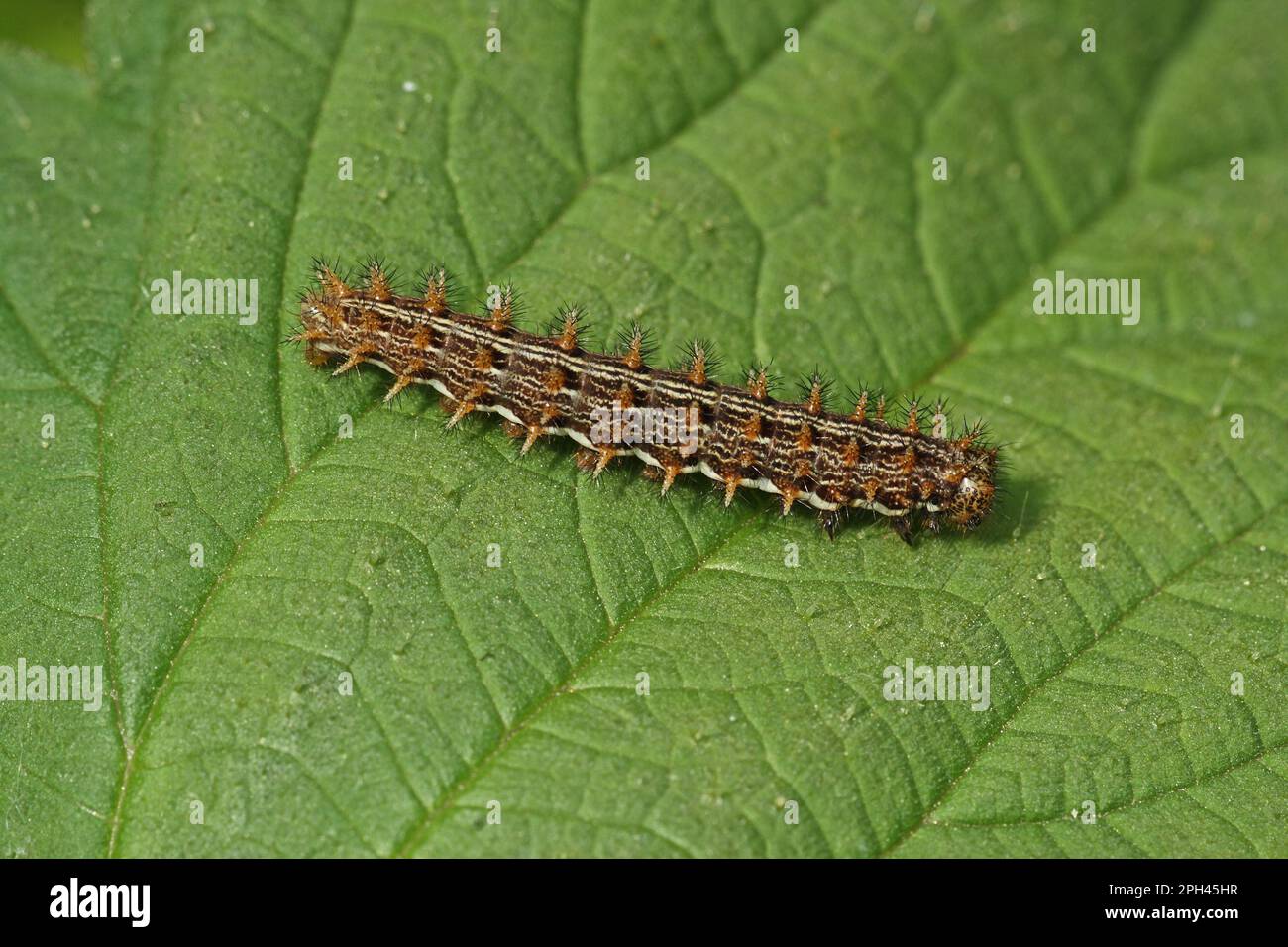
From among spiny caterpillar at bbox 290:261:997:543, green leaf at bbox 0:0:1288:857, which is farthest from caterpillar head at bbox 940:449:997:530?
green leaf at bbox 0:0:1288:857

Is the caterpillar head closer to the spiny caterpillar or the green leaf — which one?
the spiny caterpillar

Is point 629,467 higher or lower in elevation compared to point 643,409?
lower

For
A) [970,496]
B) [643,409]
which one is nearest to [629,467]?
[643,409]

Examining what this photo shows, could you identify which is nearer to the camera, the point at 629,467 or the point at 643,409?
the point at 643,409

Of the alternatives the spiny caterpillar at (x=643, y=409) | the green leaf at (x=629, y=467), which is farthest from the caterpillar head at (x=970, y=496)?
the green leaf at (x=629, y=467)

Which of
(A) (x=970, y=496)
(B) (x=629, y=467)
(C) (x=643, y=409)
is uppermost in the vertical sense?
(C) (x=643, y=409)

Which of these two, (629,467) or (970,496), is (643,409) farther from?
(970,496)

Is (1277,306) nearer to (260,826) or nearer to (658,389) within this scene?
(658,389)

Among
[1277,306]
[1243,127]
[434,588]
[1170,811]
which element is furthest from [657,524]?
[1243,127]
